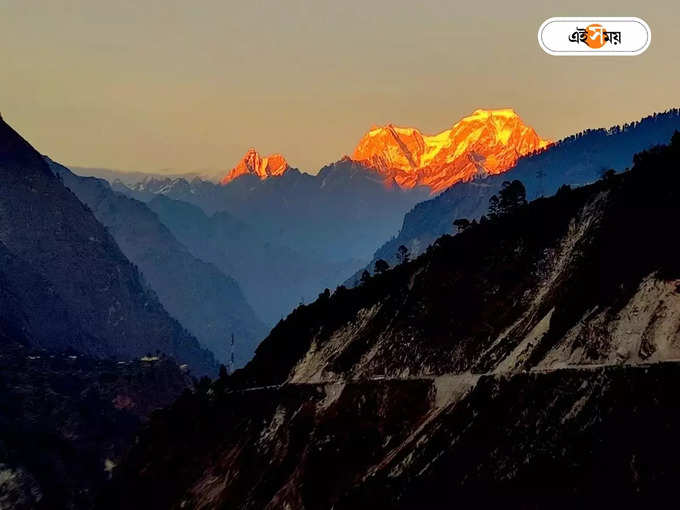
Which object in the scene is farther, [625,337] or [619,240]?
[619,240]

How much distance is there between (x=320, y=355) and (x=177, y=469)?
3142 centimetres

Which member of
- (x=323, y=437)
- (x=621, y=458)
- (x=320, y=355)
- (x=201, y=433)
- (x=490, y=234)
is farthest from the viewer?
(x=201, y=433)

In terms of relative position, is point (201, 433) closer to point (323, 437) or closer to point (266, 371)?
point (266, 371)

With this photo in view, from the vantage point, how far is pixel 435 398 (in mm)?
125062

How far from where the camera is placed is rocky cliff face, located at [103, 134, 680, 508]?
90.5 meters

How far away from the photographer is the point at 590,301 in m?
112

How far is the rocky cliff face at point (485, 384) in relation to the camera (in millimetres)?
90500

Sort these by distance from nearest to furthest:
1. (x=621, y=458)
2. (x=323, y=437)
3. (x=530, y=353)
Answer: (x=621, y=458), (x=530, y=353), (x=323, y=437)

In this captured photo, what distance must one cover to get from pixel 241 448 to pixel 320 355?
19085mm

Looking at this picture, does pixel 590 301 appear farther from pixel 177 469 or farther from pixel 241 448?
pixel 177 469

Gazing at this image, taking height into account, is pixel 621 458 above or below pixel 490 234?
below

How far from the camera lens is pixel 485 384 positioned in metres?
114

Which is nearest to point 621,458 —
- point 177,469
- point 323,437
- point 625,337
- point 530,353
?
point 625,337

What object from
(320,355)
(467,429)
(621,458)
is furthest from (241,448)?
(621,458)
